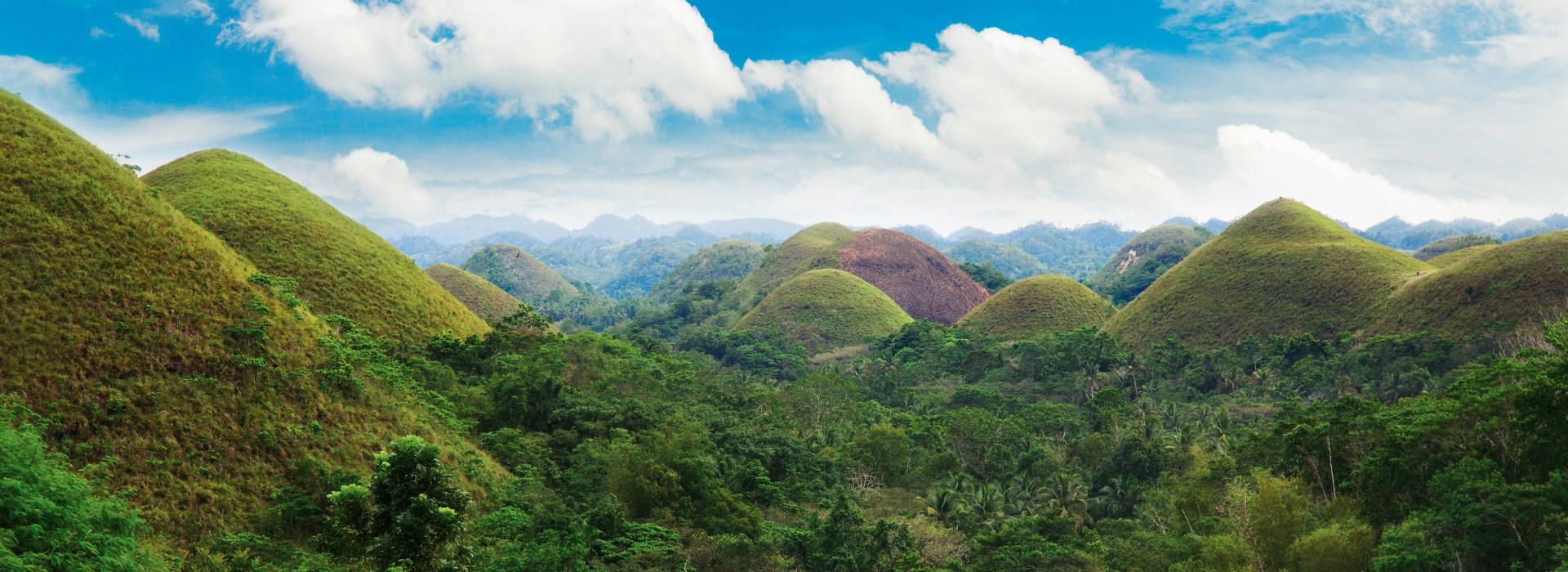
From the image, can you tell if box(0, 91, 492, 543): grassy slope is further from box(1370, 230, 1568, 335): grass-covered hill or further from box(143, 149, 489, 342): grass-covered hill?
box(1370, 230, 1568, 335): grass-covered hill

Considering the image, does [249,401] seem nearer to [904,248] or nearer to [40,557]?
[40,557]

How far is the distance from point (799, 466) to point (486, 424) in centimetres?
1217

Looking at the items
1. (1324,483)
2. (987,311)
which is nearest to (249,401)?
(1324,483)

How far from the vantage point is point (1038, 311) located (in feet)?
284

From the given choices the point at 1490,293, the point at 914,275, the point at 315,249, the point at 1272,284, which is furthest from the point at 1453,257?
the point at 315,249

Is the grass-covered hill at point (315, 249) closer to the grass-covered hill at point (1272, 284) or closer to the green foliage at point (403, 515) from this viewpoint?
the green foliage at point (403, 515)

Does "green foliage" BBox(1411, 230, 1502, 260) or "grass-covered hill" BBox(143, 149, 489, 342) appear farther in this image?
"green foliage" BBox(1411, 230, 1502, 260)

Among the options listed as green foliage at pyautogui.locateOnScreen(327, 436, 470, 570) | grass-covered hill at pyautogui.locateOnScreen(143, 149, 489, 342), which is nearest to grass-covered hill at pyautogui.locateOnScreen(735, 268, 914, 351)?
grass-covered hill at pyautogui.locateOnScreen(143, 149, 489, 342)

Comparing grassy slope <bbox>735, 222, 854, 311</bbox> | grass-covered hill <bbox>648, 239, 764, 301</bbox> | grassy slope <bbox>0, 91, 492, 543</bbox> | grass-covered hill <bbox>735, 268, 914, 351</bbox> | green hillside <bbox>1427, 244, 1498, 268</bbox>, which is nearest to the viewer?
grassy slope <bbox>0, 91, 492, 543</bbox>

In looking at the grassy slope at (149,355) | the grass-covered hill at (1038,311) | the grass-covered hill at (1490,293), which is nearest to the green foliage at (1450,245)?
the grass-covered hill at (1038,311)

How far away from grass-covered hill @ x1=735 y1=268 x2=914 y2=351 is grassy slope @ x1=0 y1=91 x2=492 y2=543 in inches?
2601

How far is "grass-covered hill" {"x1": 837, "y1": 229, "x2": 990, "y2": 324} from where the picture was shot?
11725 centimetres

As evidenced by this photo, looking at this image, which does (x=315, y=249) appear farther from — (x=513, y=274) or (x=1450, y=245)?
(x=1450, y=245)

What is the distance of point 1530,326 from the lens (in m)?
46.9
